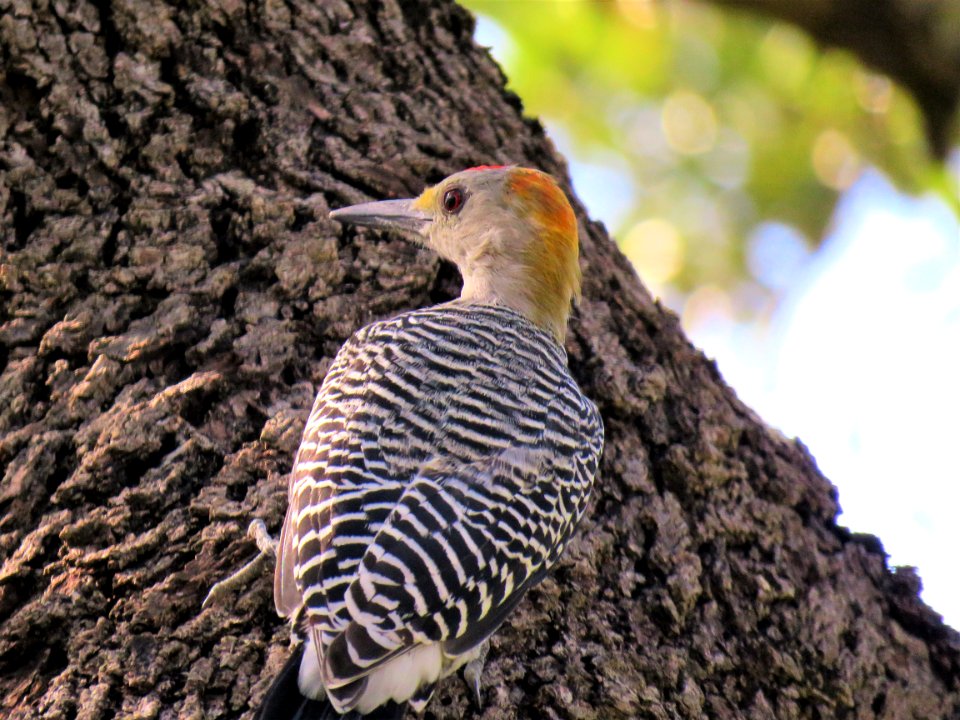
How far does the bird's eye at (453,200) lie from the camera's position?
4.38 meters

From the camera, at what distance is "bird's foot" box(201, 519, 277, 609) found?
9.82ft

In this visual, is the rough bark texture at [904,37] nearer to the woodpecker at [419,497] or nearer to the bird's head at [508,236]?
the bird's head at [508,236]

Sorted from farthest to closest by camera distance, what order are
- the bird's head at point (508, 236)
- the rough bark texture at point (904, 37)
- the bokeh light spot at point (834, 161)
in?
1. the bokeh light spot at point (834, 161)
2. the rough bark texture at point (904, 37)
3. the bird's head at point (508, 236)

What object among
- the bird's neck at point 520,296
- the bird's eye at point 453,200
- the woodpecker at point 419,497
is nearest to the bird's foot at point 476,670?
the woodpecker at point 419,497

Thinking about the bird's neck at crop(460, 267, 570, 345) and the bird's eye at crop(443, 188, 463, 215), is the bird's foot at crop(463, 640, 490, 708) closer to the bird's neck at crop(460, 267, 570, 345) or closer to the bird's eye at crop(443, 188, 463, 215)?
the bird's neck at crop(460, 267, 570, 345)

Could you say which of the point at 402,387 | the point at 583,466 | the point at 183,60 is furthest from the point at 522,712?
the point at 183,60

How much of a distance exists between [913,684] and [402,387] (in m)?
1.93

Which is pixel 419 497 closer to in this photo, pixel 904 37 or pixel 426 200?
pixel 426 200

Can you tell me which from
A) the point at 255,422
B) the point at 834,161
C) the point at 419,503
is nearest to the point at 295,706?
the point at 419,503

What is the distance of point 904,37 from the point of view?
573cm

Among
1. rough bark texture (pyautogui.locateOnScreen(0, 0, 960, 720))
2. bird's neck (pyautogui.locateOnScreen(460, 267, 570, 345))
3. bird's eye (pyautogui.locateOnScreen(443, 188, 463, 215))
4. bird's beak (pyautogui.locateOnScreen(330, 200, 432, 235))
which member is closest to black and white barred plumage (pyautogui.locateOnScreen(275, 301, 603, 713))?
rough bark texture (pyautogui.locateOnScreen(0, 0, 960, 720))

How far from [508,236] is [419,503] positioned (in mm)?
1774

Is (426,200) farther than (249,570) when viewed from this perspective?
Yes

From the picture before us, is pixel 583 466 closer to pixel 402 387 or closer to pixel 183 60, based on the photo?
pixel 402 387
